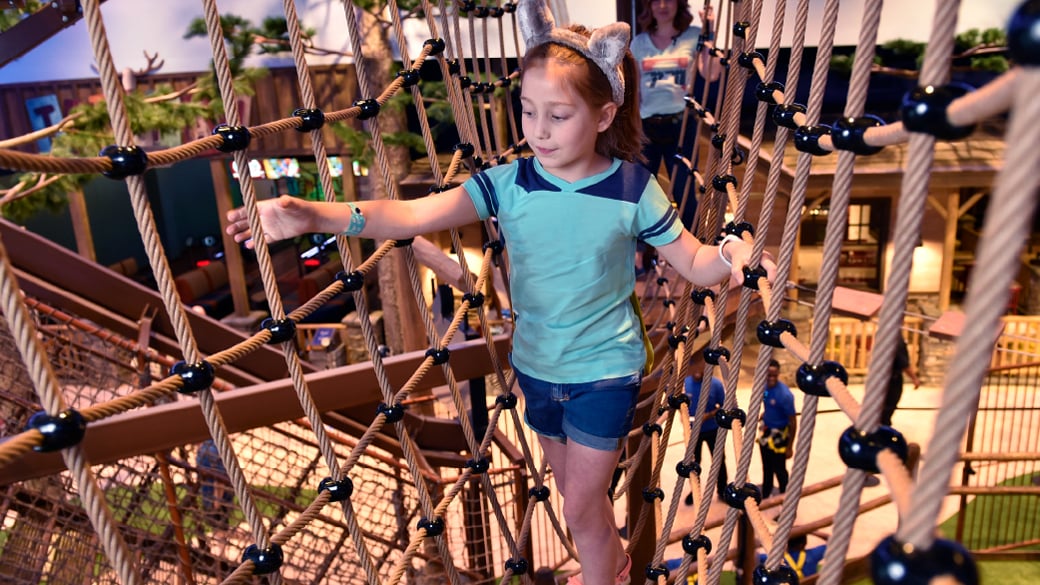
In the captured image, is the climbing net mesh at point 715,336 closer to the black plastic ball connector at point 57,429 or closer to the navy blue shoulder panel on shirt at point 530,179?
the black plastic ball connector at point 57,429

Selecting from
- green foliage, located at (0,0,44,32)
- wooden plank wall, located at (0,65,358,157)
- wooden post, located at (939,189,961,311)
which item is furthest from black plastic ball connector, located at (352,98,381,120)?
wooden post, located at (939,189,961,311)

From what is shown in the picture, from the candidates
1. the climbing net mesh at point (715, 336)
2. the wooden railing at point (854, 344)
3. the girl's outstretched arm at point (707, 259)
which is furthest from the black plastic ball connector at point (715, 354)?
the wooden railing at point (854, 344)

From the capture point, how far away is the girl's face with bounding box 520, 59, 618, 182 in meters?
1.05

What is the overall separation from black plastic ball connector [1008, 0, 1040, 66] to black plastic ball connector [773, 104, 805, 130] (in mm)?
645

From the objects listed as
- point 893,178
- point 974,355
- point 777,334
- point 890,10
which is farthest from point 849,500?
point 890,10

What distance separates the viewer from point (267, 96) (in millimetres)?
5754

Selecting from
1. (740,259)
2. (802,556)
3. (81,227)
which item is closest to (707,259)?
(740,259)

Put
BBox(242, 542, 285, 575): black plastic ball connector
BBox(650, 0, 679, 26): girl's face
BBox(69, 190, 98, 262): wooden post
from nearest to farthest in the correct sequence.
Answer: BBox(242, 542, 285, 575): black plastic ball connector
BBox(650, 0, 679, 26): girl's face
BBox(69, 190, 98, 262): wooden post

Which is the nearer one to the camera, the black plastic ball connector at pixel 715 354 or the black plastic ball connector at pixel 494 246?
the black plastic ball connector at pixel 715 354

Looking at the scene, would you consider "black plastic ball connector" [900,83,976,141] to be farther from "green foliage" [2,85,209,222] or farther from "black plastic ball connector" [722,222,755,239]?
"green foliage" [2,85,209,222]

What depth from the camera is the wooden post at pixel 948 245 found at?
5961 mm

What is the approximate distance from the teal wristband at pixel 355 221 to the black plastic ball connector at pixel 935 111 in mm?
697

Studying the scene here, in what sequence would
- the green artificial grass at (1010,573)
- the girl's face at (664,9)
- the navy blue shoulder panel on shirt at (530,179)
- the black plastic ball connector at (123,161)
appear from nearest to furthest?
the black plastic ball connector at (123,161) < the navy blue shoulder panel on shirt at (530,179) < the girl's face at (664,9) < the green artificial grass at (1010,573)

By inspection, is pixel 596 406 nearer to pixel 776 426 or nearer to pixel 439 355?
pixel 439 355
